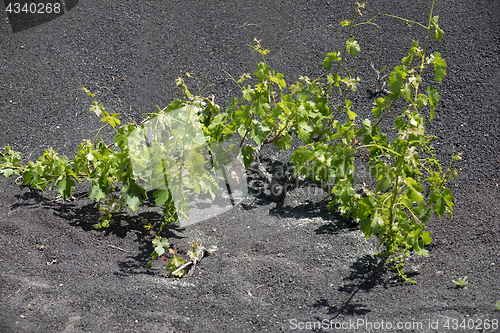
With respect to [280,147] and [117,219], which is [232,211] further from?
[117,219]

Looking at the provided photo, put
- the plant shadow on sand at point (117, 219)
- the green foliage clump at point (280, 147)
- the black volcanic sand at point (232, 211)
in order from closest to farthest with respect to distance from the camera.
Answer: the black volcanic sand at point (232, 211) < the green foliage clump at point (280, 147) < the plant shadow on sand at point (117, 219)

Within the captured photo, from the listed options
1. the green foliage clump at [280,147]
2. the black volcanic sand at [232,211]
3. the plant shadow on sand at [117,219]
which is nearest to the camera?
the black volcanic sand at [232,211]

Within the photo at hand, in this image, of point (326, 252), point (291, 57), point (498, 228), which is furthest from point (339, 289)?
point (291, 57)

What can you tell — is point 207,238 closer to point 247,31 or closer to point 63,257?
point 63,257

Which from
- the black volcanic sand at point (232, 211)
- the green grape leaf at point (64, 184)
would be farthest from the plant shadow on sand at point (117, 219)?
the green grape leaf at point (64, 184)

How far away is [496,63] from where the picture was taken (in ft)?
14.4

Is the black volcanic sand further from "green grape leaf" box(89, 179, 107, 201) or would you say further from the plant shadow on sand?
"green grape leaf" box(89, 179, 107, 201)

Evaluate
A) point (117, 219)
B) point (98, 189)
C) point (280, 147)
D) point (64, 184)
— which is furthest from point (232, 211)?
point (64, 184)

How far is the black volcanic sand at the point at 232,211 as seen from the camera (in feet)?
7.49

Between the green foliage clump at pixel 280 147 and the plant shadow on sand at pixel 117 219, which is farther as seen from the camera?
the plant shadow on sand at pixel 117 219

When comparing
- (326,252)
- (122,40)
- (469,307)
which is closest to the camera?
(469,307)

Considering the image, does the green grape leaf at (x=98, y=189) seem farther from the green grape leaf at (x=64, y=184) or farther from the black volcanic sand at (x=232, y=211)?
the black volcanic sand at (x=232, y=211)

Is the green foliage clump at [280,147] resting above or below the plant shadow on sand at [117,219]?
above

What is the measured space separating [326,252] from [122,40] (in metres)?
3.40
